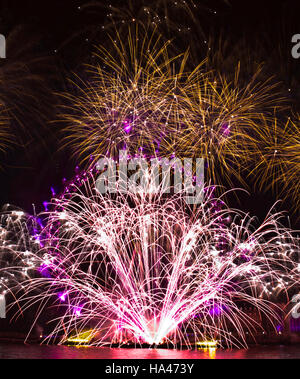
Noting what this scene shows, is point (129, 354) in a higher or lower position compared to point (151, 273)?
lower

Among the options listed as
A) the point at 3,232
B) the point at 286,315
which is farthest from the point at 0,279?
the point at 286,315

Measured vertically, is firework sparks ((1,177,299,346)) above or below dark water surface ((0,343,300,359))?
above

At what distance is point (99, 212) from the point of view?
59.0ft

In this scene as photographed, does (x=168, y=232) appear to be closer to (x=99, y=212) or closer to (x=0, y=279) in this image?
(x=99, y=212)

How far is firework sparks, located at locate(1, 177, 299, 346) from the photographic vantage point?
55.6 feet

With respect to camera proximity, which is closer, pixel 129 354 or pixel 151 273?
pixel 129 354

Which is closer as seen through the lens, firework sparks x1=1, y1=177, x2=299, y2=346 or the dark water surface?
the dark water surface

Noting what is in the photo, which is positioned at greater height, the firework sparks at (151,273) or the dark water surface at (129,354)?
the firework sparks at (151,273)

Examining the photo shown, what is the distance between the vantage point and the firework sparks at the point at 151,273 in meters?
17.0

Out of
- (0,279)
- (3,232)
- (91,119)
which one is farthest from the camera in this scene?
(3,232)

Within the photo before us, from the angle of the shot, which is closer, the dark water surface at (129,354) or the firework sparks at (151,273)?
the dark water surface at (129,354)

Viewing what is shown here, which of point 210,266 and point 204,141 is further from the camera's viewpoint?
point 204,141

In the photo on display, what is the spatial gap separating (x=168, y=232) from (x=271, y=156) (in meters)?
5.01

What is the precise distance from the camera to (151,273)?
18.0 metres
